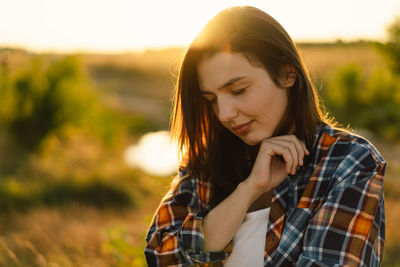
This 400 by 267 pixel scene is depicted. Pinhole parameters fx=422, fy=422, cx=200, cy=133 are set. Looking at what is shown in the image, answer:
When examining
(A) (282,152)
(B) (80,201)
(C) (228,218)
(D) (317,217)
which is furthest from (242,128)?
(B) (80,201)

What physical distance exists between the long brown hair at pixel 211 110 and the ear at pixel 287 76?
2 cm

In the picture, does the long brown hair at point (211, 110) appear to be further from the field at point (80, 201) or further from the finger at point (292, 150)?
the field at point (80, 201)

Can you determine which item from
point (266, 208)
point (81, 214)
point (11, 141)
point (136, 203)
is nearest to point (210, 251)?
point (266, 208)

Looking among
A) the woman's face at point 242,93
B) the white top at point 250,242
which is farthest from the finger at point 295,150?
the white top at point 250,242

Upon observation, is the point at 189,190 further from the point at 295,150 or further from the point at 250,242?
the point at 295,150

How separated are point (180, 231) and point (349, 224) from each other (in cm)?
65

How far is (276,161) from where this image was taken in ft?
5.61

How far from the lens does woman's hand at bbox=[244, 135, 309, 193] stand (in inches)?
61.9

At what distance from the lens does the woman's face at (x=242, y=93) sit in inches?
63.8

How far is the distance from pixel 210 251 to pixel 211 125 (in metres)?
0.59

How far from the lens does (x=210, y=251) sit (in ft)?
5.37

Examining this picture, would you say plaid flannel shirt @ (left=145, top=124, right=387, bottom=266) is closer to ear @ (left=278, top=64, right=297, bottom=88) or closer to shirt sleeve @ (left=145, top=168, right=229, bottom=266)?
shirt sleeve @ (left=145, top=168, right=229, bottom=266)

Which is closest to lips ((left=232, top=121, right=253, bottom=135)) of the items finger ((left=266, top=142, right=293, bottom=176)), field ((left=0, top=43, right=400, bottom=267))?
finger ((left=266, top=142, right=293, bottom=176))

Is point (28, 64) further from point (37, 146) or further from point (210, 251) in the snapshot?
point (210, 251)
